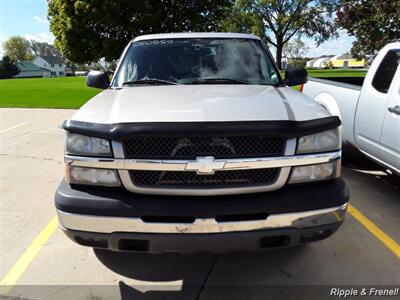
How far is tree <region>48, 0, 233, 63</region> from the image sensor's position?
22.2m

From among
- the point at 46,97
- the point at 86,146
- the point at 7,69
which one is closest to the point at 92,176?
the point at 86,146

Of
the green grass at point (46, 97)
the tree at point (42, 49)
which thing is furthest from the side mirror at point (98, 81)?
the tree at point (42, 49)

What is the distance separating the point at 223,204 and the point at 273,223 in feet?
1.08

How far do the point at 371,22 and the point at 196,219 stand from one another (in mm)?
16823

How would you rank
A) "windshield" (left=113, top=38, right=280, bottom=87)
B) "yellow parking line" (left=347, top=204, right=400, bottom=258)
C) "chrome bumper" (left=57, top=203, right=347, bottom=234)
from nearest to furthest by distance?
"chrome bumper" (left=57, top=203, right=347, bottom=234)
"yellow parking line" (left=347, top=204, right=400, bottom=258)
"windshield" (left=113, top=38, right=280, bottom=87)

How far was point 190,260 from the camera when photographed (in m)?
3.46

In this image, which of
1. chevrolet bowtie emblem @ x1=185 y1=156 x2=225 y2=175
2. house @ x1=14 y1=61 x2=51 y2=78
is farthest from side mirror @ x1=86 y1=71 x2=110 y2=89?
house @ x1=14 y1=61 x2=51 y2=78

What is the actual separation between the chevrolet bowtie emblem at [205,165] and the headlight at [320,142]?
550 mm

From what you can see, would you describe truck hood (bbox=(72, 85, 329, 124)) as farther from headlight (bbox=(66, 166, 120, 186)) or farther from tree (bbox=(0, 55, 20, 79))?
tree (bbox=(0, 55, 20, 79))

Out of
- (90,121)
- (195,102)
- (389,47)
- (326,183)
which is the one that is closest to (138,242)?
(90,121)

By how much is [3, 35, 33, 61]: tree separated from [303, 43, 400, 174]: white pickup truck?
444ft

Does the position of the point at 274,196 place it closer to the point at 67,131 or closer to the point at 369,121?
the point at 67,131

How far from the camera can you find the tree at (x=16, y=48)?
126125mm

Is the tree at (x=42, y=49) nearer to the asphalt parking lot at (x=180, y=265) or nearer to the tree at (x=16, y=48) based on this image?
the tree at (x=16, y=48)
